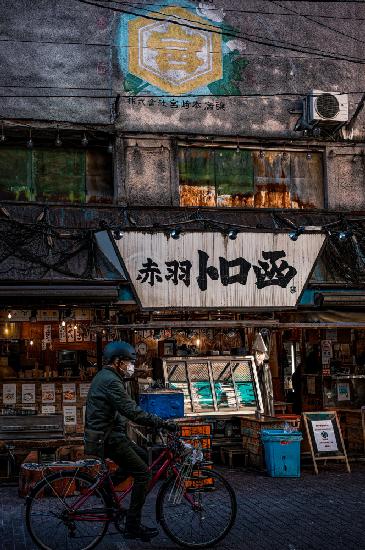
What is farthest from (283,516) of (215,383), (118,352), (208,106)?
(208,106)

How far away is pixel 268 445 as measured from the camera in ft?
45.0

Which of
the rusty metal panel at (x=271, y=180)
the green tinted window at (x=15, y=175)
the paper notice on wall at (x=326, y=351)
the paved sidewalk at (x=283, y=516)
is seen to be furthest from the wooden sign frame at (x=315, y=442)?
the green tinted window at (x=15, y=175)

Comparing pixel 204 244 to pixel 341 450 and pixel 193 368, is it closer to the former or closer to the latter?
pixel 193 368

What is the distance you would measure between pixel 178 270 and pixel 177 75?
4.67 m

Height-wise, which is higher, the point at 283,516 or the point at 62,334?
the point at 62,334

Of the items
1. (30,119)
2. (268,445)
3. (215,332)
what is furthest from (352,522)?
(30,119)

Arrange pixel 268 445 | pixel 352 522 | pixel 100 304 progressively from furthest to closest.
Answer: pixel 100 304
pixel 268 445
pixel 352 522

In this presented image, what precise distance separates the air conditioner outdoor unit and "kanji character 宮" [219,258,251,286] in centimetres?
385

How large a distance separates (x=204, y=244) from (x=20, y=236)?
370 centimetres

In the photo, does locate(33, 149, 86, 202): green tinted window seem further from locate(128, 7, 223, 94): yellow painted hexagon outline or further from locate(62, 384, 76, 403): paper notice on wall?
locate(62, 384, 76, 403): paper notice on wall

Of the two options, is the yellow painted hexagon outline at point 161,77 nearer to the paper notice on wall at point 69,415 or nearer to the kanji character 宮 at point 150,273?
the kanji character 宮 at point 150,273

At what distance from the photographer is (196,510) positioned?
28.0 feet

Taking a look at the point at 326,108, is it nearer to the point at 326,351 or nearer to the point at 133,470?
the point at 326,351

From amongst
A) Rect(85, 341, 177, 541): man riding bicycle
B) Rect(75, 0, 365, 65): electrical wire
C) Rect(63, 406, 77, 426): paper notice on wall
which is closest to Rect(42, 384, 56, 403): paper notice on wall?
Rect(63, 406, 77, 426): paper notice on wall
